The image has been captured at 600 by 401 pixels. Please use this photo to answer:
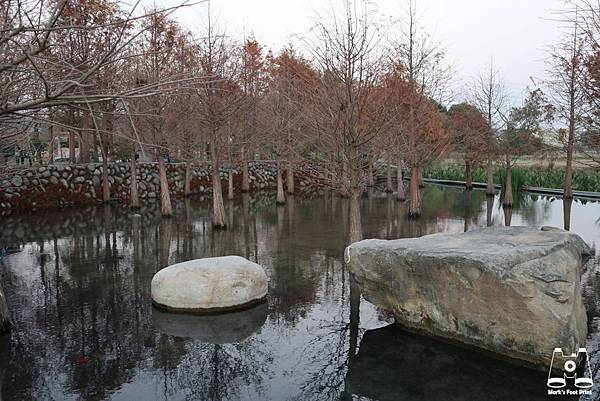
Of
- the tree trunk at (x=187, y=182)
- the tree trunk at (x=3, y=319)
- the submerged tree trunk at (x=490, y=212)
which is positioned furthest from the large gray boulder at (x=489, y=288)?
the tree trunk at (x=187, y=182)

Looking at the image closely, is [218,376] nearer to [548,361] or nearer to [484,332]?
[484,332]

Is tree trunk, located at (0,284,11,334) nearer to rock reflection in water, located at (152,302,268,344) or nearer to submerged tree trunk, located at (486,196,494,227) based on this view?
rock reflection in water, located at (152,302,268,344)

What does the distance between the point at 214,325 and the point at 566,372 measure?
479 centimetres

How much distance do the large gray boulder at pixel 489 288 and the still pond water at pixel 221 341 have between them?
0.29 meters

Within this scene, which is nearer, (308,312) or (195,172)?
(308,312)

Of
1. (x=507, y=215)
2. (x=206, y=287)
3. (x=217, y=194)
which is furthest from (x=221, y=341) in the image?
(x=507, y=215)

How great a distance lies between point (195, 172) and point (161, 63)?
12030 millimetres

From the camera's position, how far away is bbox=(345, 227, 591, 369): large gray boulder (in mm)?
5574

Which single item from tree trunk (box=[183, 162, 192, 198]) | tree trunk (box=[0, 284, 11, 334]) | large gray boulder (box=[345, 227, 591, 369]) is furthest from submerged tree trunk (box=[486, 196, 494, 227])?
tree trunk (box=[183, 162, 192, 198])

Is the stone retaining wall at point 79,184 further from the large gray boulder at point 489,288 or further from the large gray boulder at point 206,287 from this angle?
the large gray boulder at point 489,288

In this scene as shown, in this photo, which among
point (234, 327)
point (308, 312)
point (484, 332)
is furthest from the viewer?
point (308, 312)

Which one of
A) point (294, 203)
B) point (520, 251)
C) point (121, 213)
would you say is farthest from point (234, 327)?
point (294, 203)

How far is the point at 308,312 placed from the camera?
7.93m

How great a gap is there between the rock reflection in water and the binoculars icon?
396 centimetres
